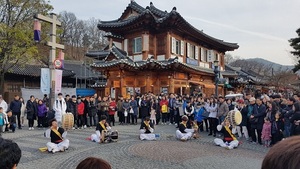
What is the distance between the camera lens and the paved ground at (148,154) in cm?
773

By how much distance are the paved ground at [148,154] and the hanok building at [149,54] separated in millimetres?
10336

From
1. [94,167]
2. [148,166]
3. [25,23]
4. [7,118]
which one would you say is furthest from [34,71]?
[94,167]

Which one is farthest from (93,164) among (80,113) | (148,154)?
(80,113)

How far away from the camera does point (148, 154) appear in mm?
9047

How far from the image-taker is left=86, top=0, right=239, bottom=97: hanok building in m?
21.6

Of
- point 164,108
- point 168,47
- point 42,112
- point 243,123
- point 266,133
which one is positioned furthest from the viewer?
point 168,47

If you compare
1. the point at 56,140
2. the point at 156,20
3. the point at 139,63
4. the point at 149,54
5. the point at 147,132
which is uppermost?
the point at 156,20

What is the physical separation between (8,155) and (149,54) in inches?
830

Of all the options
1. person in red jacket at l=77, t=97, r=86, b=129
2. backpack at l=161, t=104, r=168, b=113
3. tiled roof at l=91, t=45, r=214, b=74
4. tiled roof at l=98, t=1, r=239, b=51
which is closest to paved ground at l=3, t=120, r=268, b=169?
person in red jacket at l=77, t=97, r=86, b=129

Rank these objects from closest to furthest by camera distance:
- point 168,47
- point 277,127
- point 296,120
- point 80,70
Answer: point 296,120
point 277,127
point 168,47
point 80,70

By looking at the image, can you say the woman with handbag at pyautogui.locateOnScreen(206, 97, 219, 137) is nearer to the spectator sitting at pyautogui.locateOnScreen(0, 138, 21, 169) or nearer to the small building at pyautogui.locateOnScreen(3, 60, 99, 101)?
the spectator sitting at pyautogui.locateOnScreen(0, 138, 21, 169)

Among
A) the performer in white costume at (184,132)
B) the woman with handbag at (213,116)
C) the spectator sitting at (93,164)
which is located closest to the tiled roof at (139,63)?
the woman with handbag at (213,116)

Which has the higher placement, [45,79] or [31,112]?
[45,79]

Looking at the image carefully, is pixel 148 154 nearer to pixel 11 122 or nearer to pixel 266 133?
pixel 266 133
